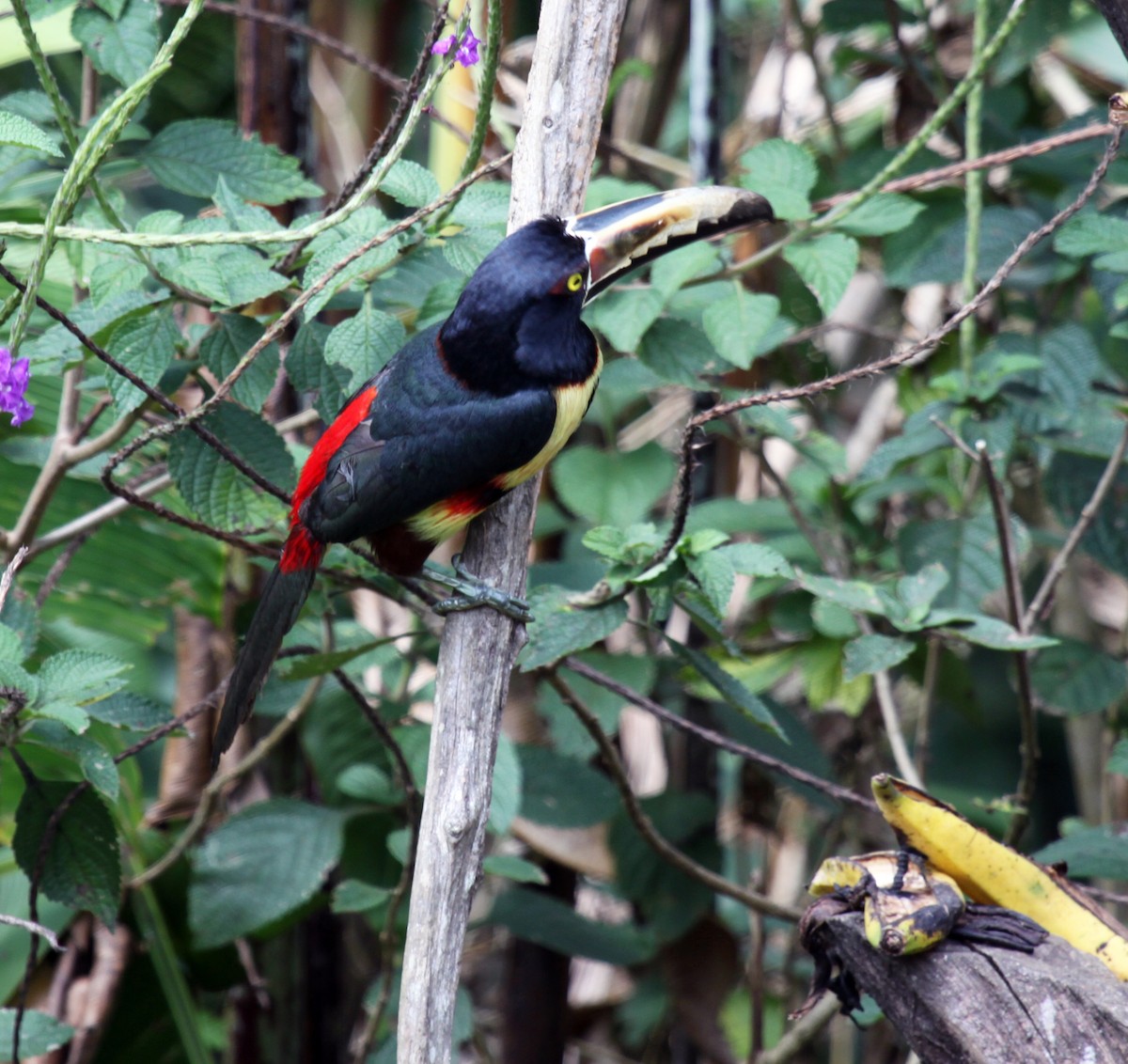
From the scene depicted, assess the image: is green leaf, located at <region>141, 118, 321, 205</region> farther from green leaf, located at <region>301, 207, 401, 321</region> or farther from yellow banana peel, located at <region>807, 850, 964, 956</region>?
yellow banana peel, located at <region>807, 850, 964, 956</region>

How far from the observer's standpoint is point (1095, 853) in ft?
6.13

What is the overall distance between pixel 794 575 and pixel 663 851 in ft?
2.17

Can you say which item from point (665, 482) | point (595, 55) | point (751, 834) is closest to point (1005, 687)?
point (751, 834)

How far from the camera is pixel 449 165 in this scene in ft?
9.93

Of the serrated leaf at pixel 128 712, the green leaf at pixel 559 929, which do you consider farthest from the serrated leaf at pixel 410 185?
the green leaf at pixel 559 929

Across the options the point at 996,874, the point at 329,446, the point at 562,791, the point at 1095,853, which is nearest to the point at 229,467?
the point at 329,446

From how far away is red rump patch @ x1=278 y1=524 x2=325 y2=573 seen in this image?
174 cm

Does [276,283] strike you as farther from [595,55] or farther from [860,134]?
[860,134]

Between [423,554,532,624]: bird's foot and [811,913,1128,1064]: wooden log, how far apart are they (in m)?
0.53

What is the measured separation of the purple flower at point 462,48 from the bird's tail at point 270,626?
2.15 ft

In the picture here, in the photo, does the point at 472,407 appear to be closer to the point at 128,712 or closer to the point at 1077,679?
the point at 128,712

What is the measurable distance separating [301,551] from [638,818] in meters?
0.74

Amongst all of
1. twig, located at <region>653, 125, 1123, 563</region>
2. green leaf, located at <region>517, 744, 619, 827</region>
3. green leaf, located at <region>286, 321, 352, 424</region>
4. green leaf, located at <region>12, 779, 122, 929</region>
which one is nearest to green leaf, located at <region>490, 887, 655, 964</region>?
green leaf, located at <region>517, 744, 619, 827</region>

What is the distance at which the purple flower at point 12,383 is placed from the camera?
1.43 metres
